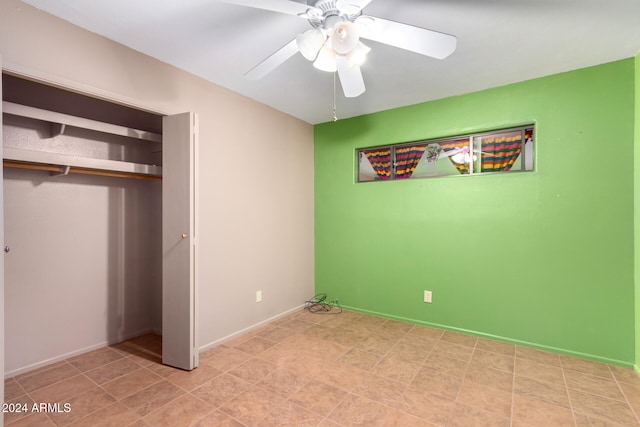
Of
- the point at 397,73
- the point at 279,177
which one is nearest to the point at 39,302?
the point at 279,177

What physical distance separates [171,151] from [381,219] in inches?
90.1

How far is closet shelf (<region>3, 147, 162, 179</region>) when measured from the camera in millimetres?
1887

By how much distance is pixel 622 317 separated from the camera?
7.69 feet

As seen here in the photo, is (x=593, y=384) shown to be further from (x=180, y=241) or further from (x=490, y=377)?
(x=180, y=241)

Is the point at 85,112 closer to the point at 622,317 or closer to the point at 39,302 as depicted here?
the point at 39,302

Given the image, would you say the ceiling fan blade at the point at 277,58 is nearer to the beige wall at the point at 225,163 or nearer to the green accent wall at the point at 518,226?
the beige wall at the point at 225,163

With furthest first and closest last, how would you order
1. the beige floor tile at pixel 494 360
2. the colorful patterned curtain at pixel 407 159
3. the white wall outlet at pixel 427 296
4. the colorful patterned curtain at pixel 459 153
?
1. the colorful patterned curtain at pixel 407 159
2. the white wall outlet at pixel 427 296
3. the colorful patterned curtain at pixel 459 153
4. the beige floor tile at pixel 494 360

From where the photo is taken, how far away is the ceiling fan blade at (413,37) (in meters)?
1.45

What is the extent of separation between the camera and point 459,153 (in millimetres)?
3068

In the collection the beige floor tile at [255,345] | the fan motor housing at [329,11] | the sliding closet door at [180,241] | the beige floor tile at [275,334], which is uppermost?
the fan motor housing at [329,11]

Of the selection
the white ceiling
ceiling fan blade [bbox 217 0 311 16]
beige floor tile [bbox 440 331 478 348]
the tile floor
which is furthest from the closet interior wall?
beige floor tile [bbox 440 331 478 348]

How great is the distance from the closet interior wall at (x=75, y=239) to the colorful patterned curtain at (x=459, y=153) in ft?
9.61

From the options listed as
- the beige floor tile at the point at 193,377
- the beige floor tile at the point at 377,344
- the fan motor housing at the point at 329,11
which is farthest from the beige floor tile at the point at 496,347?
the fan motor housing at the point at 329,11

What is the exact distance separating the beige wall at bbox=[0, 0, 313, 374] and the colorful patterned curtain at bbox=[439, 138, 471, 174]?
1713mm
